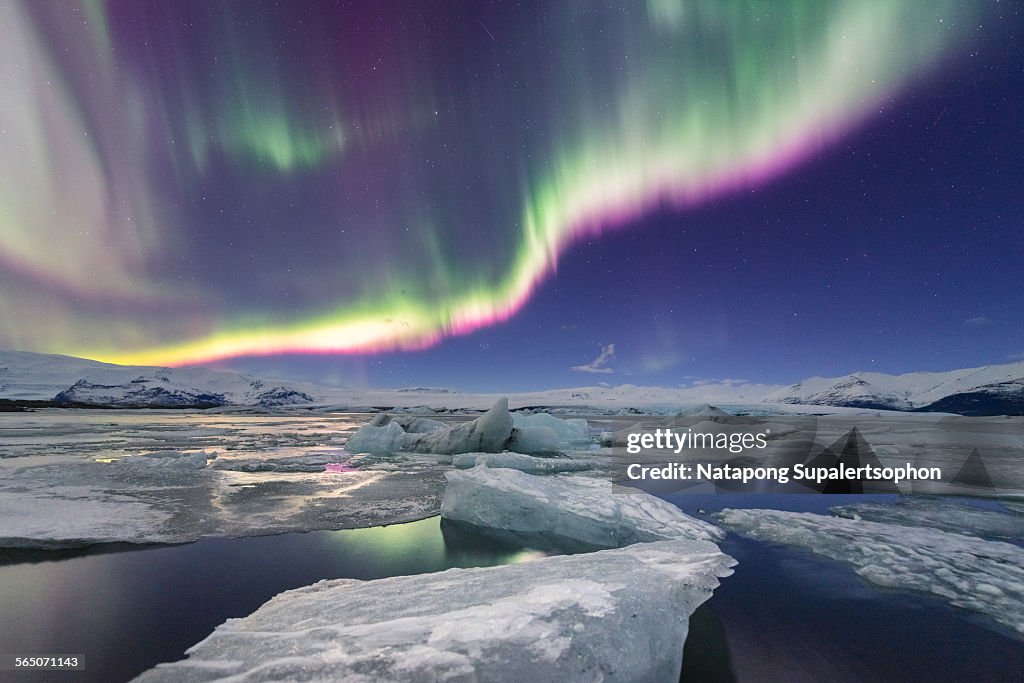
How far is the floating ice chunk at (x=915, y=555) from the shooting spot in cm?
389

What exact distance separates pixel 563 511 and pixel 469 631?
3.54m

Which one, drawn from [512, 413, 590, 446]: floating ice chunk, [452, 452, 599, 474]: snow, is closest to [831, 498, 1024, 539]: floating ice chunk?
[452, 452, 599, 474]: snow

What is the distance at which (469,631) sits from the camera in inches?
98.2

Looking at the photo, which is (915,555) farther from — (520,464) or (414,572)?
(520,464)

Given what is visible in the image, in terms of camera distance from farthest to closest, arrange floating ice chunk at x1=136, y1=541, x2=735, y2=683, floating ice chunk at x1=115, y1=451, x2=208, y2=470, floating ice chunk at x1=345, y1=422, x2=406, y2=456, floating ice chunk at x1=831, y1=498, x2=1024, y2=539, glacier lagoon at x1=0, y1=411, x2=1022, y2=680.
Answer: floating ice chunk at x1=345, y1=422, x2=406, y2=456
floating ice chunk at x1=115, y1=451, x2=208, y2=470
floating ice chunk at x1=831, y1=498, x2=1024, y2=539
glacier lagoon at x1=0, y1=411, x2=1022, y2=680
floating ice chunk at x1=136, y1=541, x2=735, y2=683

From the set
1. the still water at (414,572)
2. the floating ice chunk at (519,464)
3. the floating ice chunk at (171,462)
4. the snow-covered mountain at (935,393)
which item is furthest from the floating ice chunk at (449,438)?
the snow-covered mountain at (935,393)

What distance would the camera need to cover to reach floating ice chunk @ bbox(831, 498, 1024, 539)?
6109 mm

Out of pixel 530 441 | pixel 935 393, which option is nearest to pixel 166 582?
pixel 530 441

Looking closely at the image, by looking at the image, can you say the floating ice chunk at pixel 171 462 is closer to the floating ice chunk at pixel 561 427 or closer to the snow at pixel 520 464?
the snow at pixel 520 464

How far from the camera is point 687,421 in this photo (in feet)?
89.2

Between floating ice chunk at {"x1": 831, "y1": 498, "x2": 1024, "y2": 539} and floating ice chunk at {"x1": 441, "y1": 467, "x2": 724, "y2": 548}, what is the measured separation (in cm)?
343

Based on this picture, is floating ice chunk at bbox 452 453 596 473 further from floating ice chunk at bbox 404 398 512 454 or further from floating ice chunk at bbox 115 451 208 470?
floating ice chunk at bbox 115 451 208 470

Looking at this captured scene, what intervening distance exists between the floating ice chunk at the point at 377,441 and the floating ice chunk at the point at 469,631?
13946 millimetres

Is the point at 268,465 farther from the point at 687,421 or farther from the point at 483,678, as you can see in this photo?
the point at 687,421
